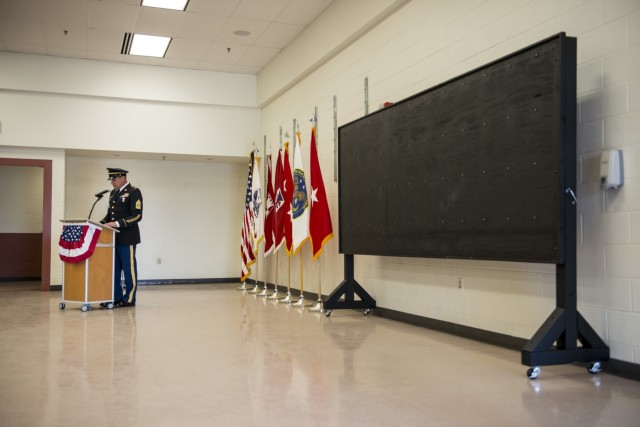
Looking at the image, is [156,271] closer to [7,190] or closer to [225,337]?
[7,190]

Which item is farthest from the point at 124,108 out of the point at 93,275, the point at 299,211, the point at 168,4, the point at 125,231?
the point at 299,211

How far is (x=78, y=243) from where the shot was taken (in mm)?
6609

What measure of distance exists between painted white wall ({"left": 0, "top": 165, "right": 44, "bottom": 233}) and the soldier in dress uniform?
18.4 ft

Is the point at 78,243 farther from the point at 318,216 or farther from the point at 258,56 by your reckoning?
the point at 258,56

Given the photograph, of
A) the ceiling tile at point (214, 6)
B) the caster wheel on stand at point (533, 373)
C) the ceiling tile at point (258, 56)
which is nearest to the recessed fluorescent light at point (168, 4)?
the ceiling tile at point (214, 6)

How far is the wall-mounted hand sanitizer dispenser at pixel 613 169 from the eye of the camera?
337cm

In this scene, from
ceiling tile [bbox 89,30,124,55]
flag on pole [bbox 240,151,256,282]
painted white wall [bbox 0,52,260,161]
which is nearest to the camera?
ceiling tile [bbox 89,30,124,55]

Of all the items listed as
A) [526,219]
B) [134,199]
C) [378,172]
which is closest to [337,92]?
[378,172]

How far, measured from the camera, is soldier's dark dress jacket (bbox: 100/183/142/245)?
23.3 ft

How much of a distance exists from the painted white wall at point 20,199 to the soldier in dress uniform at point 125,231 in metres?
5.60

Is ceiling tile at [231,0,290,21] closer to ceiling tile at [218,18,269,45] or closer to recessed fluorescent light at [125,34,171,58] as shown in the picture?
ceiling tile at [218,18,269,45]

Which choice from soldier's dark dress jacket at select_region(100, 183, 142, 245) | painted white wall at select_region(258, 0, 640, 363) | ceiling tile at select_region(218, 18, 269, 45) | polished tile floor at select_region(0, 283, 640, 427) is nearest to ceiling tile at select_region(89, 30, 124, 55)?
ceiling tile at select_region(218, 18, 269, 45)

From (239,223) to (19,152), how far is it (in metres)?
3.82

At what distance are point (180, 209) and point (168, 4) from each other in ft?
14.6
